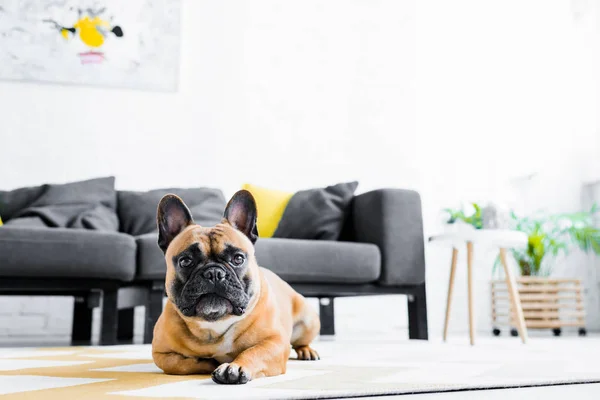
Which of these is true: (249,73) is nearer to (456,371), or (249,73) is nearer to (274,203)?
(274,203)

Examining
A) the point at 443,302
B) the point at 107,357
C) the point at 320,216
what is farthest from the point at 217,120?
the point at 107,357

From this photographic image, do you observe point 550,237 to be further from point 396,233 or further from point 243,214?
point 243,214

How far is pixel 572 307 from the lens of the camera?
3.71m

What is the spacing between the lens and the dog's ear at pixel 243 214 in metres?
1.33

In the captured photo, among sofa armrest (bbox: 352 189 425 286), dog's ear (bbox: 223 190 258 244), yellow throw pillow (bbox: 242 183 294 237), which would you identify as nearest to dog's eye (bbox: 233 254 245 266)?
dog's ear (bbox: 223 190 258 244)

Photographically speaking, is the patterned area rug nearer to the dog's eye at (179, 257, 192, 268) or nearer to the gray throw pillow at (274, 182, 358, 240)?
the dog's eye at (179, 257, 192, 268)

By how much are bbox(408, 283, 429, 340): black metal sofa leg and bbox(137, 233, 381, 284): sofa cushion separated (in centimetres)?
25

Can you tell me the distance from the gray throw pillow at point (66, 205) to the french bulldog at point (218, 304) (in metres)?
1.69

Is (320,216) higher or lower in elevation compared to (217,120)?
lower

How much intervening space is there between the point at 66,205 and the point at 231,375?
2.14 meters

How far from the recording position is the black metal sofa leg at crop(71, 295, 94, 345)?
3.10 meters

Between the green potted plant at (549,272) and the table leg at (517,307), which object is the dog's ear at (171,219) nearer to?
the table leg at (517,307)

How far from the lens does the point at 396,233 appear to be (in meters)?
2.82

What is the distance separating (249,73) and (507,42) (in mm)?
2076
